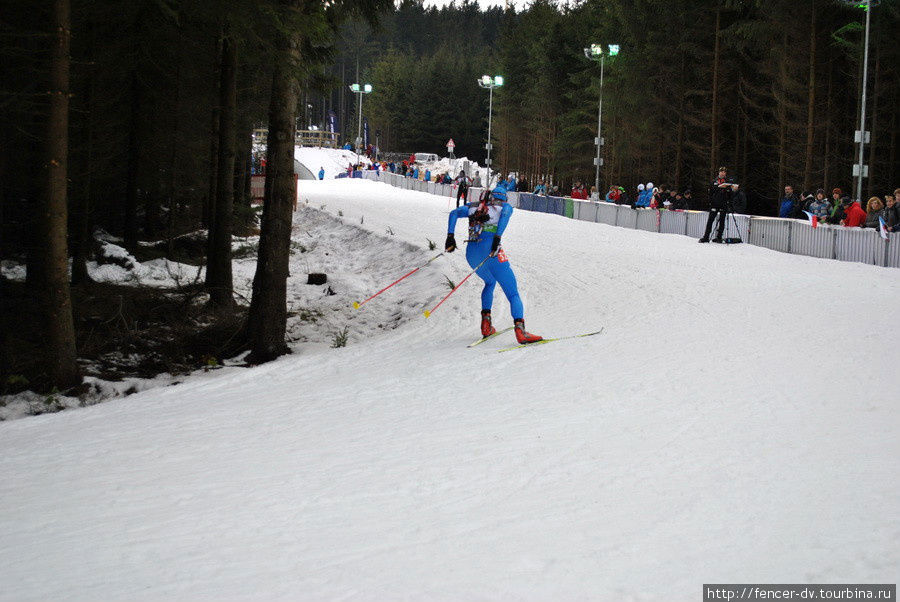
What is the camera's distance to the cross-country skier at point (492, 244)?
1123 centimetres

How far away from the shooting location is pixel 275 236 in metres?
12.7

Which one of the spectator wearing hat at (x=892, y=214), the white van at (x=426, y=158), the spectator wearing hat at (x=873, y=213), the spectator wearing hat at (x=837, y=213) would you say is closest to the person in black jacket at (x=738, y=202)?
the spectator wearing hat at (x=837, y=213)

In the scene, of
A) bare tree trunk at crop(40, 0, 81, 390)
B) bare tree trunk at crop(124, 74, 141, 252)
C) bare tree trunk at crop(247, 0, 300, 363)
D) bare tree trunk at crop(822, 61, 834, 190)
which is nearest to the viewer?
bare tree trunk at crop(40, 0, 81, 390)

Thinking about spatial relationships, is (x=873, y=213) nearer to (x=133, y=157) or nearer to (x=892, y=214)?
(x=892, y=214)

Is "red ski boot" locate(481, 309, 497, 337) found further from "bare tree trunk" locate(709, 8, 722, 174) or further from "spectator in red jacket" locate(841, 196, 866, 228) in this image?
"bare tree trunk" locate(709, 8, 722, 174)

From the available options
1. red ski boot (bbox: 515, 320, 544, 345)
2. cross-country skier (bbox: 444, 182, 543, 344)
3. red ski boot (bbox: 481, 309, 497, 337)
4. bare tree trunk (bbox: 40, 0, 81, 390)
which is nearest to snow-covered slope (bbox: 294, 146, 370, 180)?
red ski boot (bbox: 481, 309, 497, 337)

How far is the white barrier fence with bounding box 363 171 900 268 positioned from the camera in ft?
63.4

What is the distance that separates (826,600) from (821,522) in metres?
0.93

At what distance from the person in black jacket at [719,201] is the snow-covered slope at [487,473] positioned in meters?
10.7

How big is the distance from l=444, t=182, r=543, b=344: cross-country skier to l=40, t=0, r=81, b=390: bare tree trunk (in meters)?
4.65

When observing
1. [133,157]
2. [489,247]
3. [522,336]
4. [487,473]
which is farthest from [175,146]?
[487,473]

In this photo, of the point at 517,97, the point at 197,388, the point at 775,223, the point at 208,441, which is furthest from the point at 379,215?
the point at 517,97

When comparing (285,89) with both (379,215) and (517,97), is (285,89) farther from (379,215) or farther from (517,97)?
(517,97)

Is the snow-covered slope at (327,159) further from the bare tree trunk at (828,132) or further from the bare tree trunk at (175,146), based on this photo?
the bare tree trunk at (175,146)
